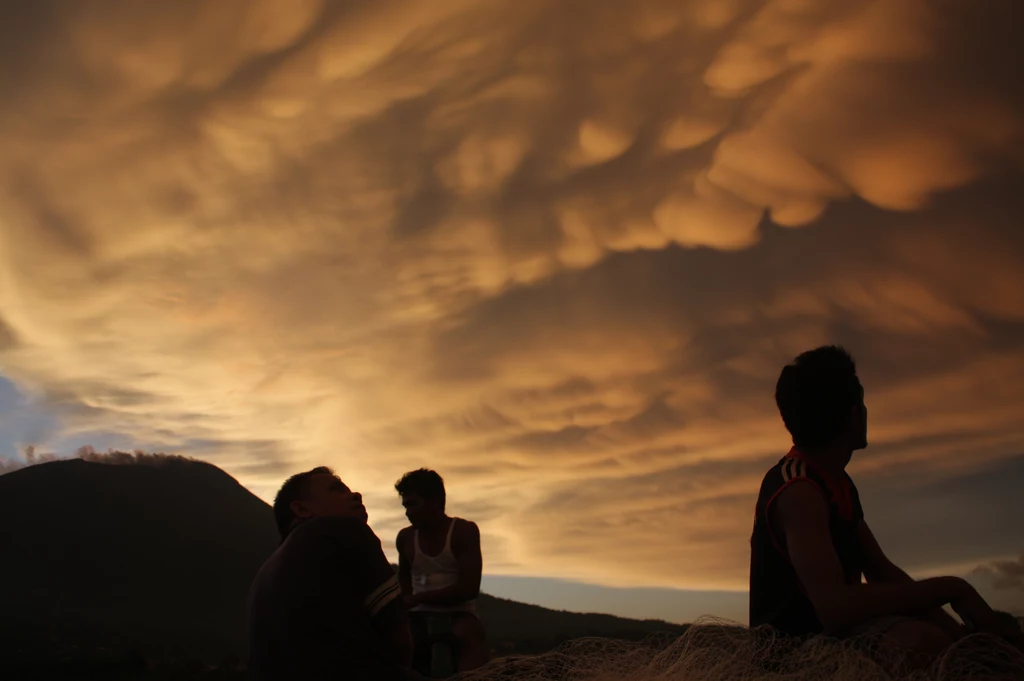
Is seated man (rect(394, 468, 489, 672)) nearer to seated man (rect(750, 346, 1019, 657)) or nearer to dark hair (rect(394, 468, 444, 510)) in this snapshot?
dark hair (rect(394, 468, 444, 510))

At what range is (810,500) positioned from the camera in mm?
3252

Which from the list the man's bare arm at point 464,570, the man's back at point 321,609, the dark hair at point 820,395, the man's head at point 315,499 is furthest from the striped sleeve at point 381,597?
the man's bare arm at point 464,570

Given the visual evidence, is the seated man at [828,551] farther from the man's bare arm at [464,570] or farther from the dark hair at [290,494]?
the man's bare arm at [464,570]

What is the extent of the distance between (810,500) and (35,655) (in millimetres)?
47158

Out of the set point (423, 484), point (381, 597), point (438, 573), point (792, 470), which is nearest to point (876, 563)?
point (792, 470)

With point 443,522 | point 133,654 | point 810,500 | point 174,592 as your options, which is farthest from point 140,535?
point 810,500

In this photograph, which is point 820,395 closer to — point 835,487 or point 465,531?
point 835,487

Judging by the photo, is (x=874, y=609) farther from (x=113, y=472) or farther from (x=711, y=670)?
(x=113, y=472)

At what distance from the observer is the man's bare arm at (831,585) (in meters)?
3.15

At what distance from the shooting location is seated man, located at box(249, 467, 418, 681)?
360 centimetres

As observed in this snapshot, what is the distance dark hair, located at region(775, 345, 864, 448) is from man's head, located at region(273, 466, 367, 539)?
79.8 inches

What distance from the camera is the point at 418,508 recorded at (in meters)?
7.48

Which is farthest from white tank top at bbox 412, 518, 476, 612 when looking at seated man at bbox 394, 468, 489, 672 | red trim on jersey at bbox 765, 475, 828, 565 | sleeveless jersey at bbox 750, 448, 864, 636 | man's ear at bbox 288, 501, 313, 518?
red trim on jersey at bbox 765, 475, 828, 565

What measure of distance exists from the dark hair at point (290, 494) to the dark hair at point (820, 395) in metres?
2.25
